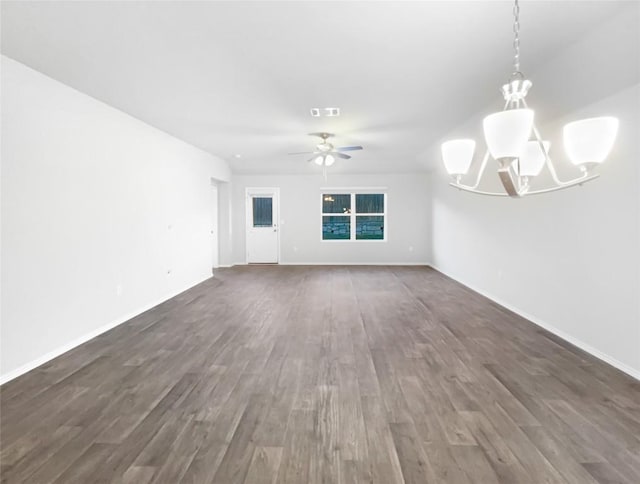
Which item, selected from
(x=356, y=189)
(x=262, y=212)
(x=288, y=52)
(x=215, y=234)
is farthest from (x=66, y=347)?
(x=356, y=189)

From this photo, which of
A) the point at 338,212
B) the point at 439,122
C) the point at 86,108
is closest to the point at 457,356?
the point at 439,122

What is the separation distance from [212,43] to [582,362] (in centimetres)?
401

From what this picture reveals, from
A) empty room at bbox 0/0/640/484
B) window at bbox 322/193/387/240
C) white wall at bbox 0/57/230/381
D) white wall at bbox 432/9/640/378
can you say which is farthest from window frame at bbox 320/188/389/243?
white wall at bbox 0/57/230/381

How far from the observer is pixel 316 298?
5.38 metres

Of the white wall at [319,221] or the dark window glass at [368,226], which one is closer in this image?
the white wall at [319,221]

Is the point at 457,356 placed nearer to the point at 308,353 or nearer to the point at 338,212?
the point at 308,353

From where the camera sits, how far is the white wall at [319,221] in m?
8.85

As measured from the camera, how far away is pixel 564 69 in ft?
9.01

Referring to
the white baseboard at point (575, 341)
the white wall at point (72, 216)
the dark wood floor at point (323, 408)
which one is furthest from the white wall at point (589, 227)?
the white wall at point (72, 216)

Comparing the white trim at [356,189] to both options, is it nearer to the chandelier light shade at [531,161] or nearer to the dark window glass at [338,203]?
the dark window glass at [338,203]

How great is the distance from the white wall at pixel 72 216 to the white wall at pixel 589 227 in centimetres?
437

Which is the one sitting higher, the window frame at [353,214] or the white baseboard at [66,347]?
the window frame at [353,214]

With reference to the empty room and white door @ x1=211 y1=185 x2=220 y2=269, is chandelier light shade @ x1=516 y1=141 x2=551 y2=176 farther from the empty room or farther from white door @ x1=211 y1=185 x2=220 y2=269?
white door @ x1=211 y1=185 x2=220 y2=269

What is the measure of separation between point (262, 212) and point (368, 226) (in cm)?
286
